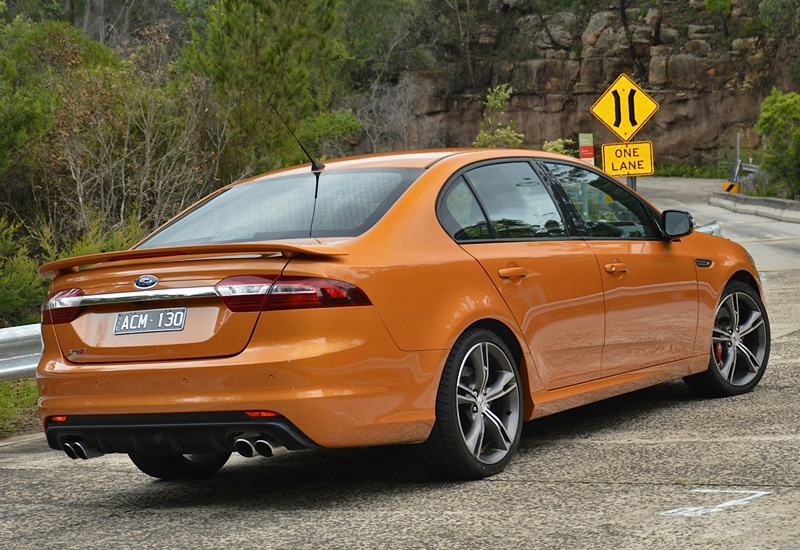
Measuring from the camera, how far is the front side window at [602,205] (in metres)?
6.61

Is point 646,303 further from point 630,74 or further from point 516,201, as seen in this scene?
point 630,74

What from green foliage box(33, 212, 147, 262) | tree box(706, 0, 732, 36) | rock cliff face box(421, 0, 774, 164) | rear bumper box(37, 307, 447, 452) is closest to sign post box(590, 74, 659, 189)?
green foliage box(33, 212, 147, 262)

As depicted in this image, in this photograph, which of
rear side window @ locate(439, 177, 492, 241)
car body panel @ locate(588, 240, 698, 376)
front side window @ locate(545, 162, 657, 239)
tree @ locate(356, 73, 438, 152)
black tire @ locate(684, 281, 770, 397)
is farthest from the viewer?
tree @ locate(356, 73, 438, 152)

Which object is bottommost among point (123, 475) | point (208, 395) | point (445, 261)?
point (123, 475)

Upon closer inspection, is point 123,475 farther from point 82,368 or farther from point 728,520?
point 728,520

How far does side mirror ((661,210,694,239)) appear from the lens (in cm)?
702

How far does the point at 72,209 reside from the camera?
58.4ft

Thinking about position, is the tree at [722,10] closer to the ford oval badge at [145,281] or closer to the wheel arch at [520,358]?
the wheel arch at [520,358]

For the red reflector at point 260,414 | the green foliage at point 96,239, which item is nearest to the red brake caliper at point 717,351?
the red reflector at point 260,414

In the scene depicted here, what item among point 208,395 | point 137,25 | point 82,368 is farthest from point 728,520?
point 137,25

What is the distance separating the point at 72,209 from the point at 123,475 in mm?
12080

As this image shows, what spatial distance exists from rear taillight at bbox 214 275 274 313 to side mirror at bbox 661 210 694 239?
301 centimetres

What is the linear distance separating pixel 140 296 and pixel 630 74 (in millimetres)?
65159

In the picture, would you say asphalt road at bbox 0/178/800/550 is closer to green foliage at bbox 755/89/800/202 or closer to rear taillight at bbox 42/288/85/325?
rear taillight at bbox 42/288/85/325
